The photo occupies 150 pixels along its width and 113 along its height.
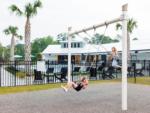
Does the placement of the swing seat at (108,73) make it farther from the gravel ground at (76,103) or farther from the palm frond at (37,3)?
the palm frond at (37,3)

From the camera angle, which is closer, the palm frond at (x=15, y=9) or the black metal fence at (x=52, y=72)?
the black metal fence at (x=52, y=72)

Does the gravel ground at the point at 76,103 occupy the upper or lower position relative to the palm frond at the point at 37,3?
lower

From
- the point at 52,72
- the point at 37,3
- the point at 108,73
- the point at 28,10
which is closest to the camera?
the point at 52,72

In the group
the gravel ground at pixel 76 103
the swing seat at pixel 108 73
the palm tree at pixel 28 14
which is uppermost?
the palm tree at pixel 28 14

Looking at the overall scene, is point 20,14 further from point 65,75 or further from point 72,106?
point 72,106

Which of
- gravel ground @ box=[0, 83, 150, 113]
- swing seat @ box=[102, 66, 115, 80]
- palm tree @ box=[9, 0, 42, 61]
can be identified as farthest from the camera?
palm tree @ box=[9, 0, 42, 61]

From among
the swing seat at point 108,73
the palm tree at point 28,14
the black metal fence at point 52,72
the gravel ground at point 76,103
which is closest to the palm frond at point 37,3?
the palm tree at point 28,14

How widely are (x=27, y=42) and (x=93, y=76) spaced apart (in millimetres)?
11421

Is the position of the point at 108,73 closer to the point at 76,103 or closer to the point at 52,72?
the point at 52,72

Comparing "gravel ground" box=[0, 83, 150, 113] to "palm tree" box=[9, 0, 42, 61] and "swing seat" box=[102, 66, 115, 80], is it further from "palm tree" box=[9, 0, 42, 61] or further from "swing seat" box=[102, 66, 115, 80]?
"palm tree" box=[9, 0, 42, 61]

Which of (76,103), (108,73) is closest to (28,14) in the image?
(108,73)

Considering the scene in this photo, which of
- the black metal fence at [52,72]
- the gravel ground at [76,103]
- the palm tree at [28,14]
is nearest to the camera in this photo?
the gravel ground at [76,103]

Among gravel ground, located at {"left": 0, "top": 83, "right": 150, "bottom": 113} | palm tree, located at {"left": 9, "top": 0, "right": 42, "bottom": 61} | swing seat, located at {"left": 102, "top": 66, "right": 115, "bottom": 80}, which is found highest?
palm tree, located at {"left": 9, "top": 0, "right": 42, "bottom": 61}

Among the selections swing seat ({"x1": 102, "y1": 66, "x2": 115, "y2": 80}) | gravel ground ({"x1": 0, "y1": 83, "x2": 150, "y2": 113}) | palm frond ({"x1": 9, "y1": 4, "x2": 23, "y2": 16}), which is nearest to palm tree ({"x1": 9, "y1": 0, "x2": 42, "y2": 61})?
palm frond ({"x1": 9, "y1": 4, "x2": 23, "y2": 16})
